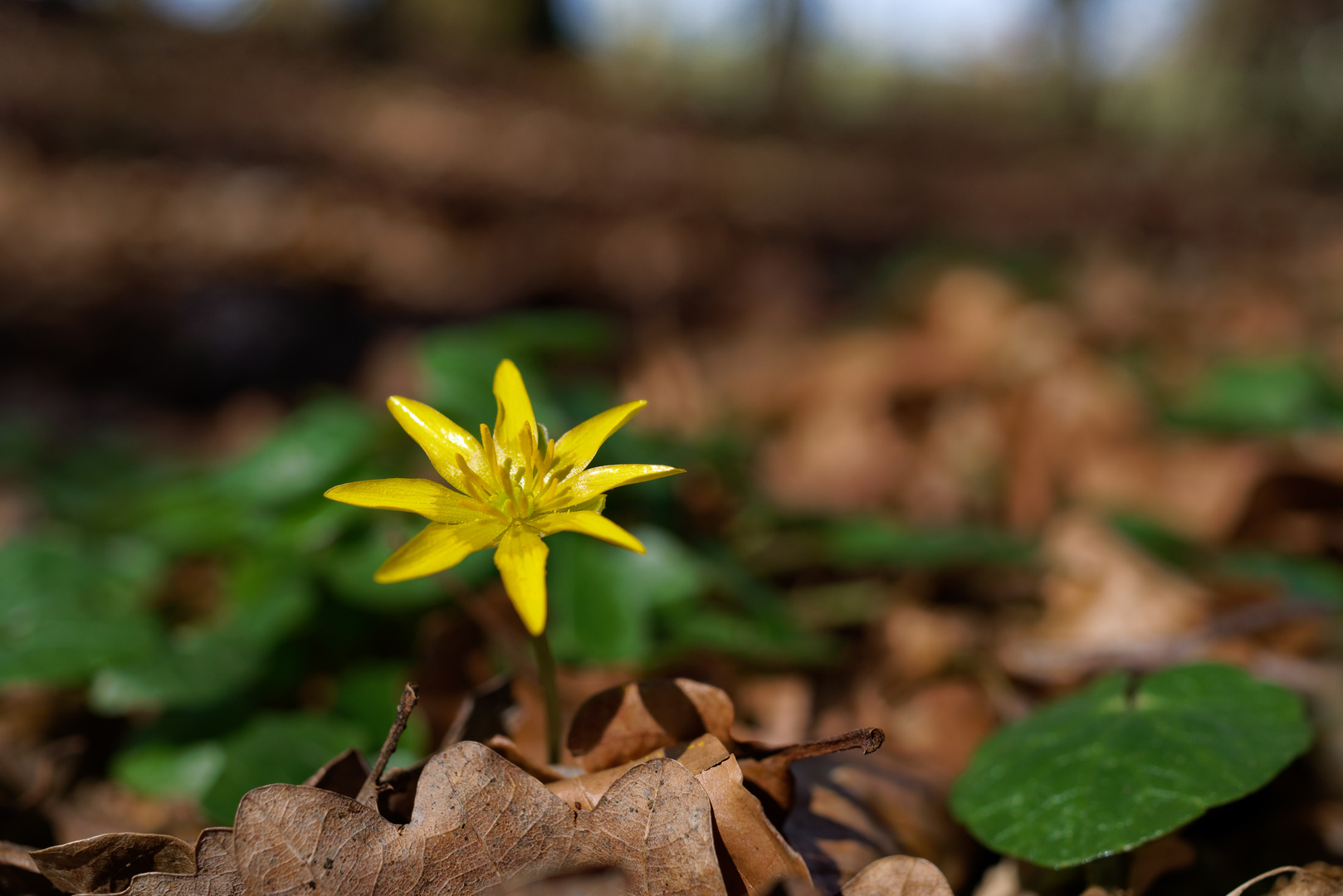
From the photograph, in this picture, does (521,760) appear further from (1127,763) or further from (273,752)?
(1127,763)

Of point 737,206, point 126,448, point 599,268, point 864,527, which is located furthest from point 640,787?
point 737,206

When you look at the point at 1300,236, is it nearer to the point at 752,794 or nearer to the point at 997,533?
the point at 997,533

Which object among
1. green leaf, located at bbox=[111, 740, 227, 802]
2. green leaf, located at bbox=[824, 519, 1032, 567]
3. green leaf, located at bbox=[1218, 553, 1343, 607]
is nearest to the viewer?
green leaf, located at bbox=[111, 740, 227, 802]

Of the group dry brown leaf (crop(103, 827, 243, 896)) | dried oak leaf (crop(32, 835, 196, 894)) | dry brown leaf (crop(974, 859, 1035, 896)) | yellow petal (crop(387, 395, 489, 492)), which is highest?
yellow petal (crop(387, 395, 489, 492))

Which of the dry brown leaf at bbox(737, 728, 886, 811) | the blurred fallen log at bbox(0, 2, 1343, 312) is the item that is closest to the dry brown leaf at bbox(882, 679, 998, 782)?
the dry brown leaf at bbox(737, 728, 886, 811)

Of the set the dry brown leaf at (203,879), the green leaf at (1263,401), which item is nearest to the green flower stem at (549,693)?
the dry brown leaf at (203,879)

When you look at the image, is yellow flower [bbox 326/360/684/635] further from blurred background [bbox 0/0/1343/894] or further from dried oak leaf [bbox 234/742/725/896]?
blurred background [bbox 0/0/1343/894]
